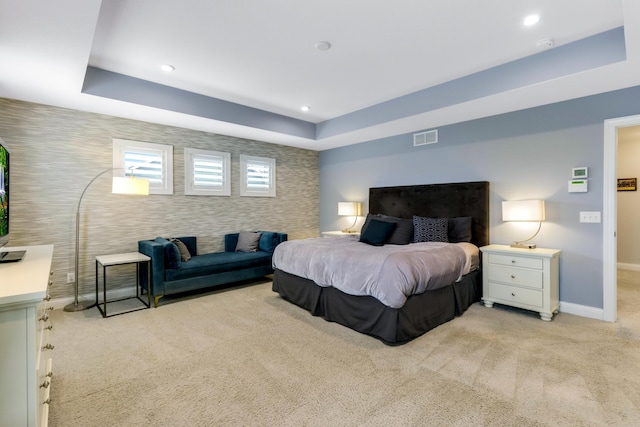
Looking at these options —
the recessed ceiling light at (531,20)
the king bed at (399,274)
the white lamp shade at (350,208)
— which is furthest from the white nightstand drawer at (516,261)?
the white lamp shade at (350,208)

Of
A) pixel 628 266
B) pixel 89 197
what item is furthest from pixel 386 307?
pixel 628 266

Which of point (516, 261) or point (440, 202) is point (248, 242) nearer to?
point (440, 202)

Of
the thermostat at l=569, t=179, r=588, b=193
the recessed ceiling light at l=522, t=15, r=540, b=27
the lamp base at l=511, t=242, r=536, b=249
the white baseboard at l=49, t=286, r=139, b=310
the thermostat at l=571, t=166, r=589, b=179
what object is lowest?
the white baseboard at l=49, t=286, r=139, b=310

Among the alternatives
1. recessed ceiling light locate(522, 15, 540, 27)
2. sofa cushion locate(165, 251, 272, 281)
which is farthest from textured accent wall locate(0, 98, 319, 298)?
recessed ceiling light locate(522, 15, 540, 27)

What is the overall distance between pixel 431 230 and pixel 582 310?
1812 mm

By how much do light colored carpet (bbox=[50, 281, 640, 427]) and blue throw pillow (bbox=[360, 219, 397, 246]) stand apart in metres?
1.27

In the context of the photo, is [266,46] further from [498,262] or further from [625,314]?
[625,314]

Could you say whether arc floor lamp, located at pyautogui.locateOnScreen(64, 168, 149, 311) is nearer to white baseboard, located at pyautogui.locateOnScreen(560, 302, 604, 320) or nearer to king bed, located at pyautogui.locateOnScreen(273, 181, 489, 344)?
king bed, located at pyautogui.locateOnScreen(273, 181, 489, 344)

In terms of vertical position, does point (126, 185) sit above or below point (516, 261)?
above

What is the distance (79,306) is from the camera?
12.3ft

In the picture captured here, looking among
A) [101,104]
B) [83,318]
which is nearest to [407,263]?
[83,318]

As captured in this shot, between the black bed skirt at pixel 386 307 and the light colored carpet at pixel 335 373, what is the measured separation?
0.33ft

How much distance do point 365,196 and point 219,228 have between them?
2.66 metres

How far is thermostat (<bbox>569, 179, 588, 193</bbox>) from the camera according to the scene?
3.42 metres
